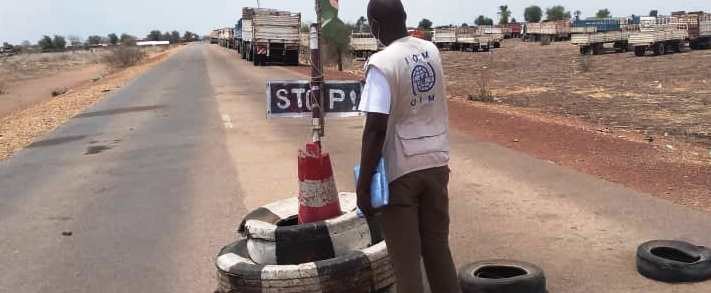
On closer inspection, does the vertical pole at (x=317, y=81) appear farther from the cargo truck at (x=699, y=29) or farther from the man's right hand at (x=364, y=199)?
the cargo truck at (x=699, y=29)

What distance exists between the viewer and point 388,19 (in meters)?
3.01

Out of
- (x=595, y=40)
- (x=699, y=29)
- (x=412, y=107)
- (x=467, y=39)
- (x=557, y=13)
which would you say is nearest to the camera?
(x=412, y=107)

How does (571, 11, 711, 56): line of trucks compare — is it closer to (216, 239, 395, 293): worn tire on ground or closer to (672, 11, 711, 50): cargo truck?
(672, 11, 711, 50): cargo truck

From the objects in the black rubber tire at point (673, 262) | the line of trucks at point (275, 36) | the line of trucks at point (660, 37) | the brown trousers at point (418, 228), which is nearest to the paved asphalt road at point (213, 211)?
the black rubber tire at point (673, 262)

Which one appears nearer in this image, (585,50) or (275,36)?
(275,36)

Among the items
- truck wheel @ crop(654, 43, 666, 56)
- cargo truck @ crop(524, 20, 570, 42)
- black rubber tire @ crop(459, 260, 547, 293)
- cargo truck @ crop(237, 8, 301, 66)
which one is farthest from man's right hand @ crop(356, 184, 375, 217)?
cargo truck @ crop(524, 20, 570, 42)

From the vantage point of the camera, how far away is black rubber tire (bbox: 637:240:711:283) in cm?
419

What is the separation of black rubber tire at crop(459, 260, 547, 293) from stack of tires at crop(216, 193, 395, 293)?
490 millimetres

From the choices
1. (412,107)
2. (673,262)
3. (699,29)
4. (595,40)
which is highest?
(699,29)

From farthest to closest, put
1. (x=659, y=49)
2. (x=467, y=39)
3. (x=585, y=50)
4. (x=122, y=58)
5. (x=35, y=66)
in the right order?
(x=35, y=66) → (x=467, y=39) → (x=122, y=58) → (x=585, y=50) → (x=659, y=49)

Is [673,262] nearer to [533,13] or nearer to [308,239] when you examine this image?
[308,239]

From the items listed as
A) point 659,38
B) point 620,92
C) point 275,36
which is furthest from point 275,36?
point 620,92

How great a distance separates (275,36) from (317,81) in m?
33.5

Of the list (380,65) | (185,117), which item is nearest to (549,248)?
(380,65)
